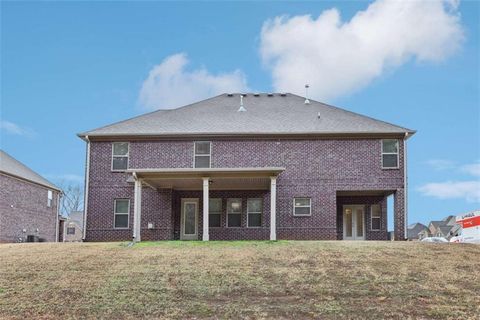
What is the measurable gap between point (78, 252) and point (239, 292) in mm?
8003

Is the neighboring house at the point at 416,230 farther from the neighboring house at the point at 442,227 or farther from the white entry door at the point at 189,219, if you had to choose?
the white entry door at the point at 189,219

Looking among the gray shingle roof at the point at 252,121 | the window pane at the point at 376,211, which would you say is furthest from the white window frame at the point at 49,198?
the window pane at the point at 376,211

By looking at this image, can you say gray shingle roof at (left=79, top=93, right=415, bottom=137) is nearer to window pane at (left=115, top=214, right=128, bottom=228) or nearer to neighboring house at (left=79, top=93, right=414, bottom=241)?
neighboring house at (left=79, top=93, right=414, bottom=241)

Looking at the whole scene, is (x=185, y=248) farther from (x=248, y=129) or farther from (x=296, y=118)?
(x=296, y=118)

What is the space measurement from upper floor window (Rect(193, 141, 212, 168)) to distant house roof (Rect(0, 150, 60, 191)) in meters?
11.2

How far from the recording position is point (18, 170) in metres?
33.5

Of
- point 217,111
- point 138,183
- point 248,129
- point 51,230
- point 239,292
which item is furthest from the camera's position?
point 51,230

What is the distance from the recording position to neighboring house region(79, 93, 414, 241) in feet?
83.7

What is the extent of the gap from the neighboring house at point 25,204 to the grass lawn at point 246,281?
37.4 ft

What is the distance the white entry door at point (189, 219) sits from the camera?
26.7m

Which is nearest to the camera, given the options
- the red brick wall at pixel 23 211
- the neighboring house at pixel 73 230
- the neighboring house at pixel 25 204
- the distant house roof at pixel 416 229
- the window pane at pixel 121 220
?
the window pane at pixel 121 220

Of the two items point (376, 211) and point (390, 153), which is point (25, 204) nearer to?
point (376, 211)

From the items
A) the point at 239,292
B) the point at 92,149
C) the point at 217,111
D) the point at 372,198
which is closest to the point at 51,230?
the point at 92,149

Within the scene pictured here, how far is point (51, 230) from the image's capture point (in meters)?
36.8
